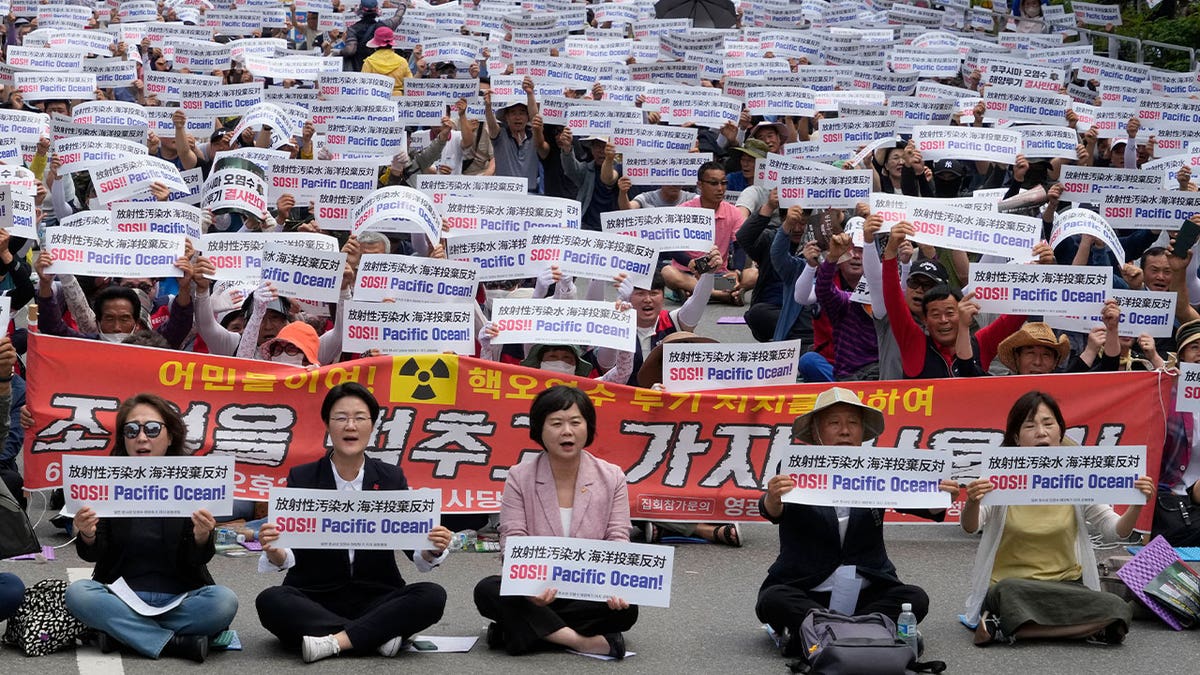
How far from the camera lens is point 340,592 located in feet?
27.9

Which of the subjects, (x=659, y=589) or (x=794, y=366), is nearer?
(x=659, y=589)

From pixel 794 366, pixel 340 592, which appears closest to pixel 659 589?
pixel 340 592

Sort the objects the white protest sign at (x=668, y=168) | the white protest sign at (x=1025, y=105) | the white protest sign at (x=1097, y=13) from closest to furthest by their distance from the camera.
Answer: the white protest sign at (x=668, y=168) < the white protest sign at (x=1025, y=105) < the white protest sign at (x=1097, y=13)

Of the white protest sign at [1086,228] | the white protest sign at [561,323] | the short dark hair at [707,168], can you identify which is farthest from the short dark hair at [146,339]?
the white protest sign at [1086,228]

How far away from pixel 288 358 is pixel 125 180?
3.30 meters

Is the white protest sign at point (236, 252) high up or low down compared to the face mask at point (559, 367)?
up

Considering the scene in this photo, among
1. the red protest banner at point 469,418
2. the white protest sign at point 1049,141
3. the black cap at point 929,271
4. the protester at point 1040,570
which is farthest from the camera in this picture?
the white protest sign at point 1049,141

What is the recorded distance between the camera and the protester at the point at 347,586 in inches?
329

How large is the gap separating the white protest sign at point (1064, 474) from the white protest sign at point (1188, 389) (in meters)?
1.50

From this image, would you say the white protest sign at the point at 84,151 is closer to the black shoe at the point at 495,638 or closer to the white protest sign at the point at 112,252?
the white protest sign at the point at 112,252

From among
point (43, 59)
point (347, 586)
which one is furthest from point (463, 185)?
point (43, 59)

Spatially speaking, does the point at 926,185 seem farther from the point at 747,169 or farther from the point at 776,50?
the point at 776,50

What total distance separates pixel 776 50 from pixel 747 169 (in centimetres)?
708

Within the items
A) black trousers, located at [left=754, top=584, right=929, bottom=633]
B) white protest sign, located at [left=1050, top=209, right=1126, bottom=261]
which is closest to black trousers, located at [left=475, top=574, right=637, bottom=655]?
black trousers, located at [left=754, top=584, right=929, bottom=633]
